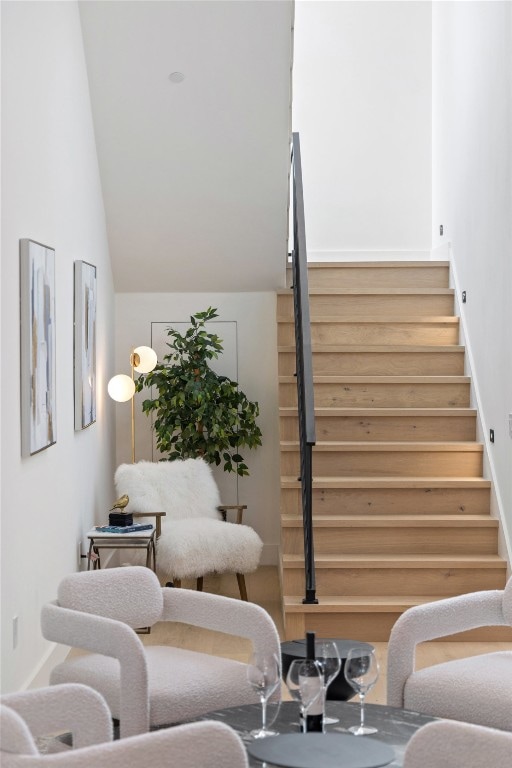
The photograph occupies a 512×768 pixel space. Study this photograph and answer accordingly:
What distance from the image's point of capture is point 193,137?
616 centimetres

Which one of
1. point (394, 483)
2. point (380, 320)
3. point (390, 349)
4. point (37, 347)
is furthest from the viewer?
point (380, 320)

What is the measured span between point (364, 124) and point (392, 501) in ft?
12.9

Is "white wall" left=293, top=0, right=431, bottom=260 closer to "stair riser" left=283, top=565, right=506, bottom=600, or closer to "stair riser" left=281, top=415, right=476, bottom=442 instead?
"stair riser" left=281, top=415, right=476, bottom=442

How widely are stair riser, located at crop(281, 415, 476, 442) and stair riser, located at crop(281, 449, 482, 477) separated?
0.74 feet

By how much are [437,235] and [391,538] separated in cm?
345

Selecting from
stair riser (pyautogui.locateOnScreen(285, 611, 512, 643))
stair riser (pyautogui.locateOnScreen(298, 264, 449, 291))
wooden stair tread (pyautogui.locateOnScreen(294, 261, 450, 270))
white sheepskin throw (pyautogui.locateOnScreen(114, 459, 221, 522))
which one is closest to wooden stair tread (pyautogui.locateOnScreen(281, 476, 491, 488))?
white sheepskin throw (pyautogui.locateOnScreen(114, 459, 221, 522))

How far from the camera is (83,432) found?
18.5ft

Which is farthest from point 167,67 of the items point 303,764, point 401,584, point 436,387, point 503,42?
point 303,764

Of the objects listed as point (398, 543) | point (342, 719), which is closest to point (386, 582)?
point (398, 543)

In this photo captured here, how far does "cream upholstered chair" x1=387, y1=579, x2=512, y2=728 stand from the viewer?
3082 mm

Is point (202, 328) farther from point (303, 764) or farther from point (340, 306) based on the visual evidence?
point (303, 764)

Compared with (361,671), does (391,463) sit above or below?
above

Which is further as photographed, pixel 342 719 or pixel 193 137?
pixel 193 137

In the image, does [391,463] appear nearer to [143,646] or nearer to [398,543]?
[398,543]
